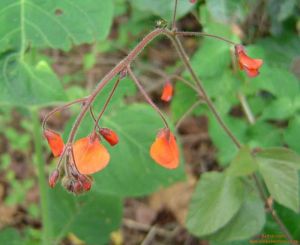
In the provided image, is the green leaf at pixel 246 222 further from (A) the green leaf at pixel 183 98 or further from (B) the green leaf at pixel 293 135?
(A) the green leaf at pixel 183 98

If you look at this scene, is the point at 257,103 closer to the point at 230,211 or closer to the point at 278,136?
the point at 278,136

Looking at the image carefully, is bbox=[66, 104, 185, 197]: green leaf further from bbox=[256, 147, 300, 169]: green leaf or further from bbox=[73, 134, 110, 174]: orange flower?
bbox=[73, 134, 110, 174]: orange flower

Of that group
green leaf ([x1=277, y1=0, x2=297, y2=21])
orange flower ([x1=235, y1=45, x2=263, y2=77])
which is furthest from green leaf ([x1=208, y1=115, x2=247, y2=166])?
orange flower ([x1=235, y1=45, x2=263, y2=77])

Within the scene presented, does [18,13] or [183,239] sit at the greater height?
[18,13]

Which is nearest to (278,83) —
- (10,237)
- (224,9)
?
(224,9)

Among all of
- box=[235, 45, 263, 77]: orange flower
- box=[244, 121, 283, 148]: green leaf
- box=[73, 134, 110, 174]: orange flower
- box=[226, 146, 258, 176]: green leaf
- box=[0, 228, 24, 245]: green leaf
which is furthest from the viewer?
box=[0, 228, 24, 245]: green leaf

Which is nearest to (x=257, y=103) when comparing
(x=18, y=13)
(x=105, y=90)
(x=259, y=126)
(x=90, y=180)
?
(x=259, y=126)

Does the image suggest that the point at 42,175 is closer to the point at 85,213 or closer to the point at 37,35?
the point at 85,213
